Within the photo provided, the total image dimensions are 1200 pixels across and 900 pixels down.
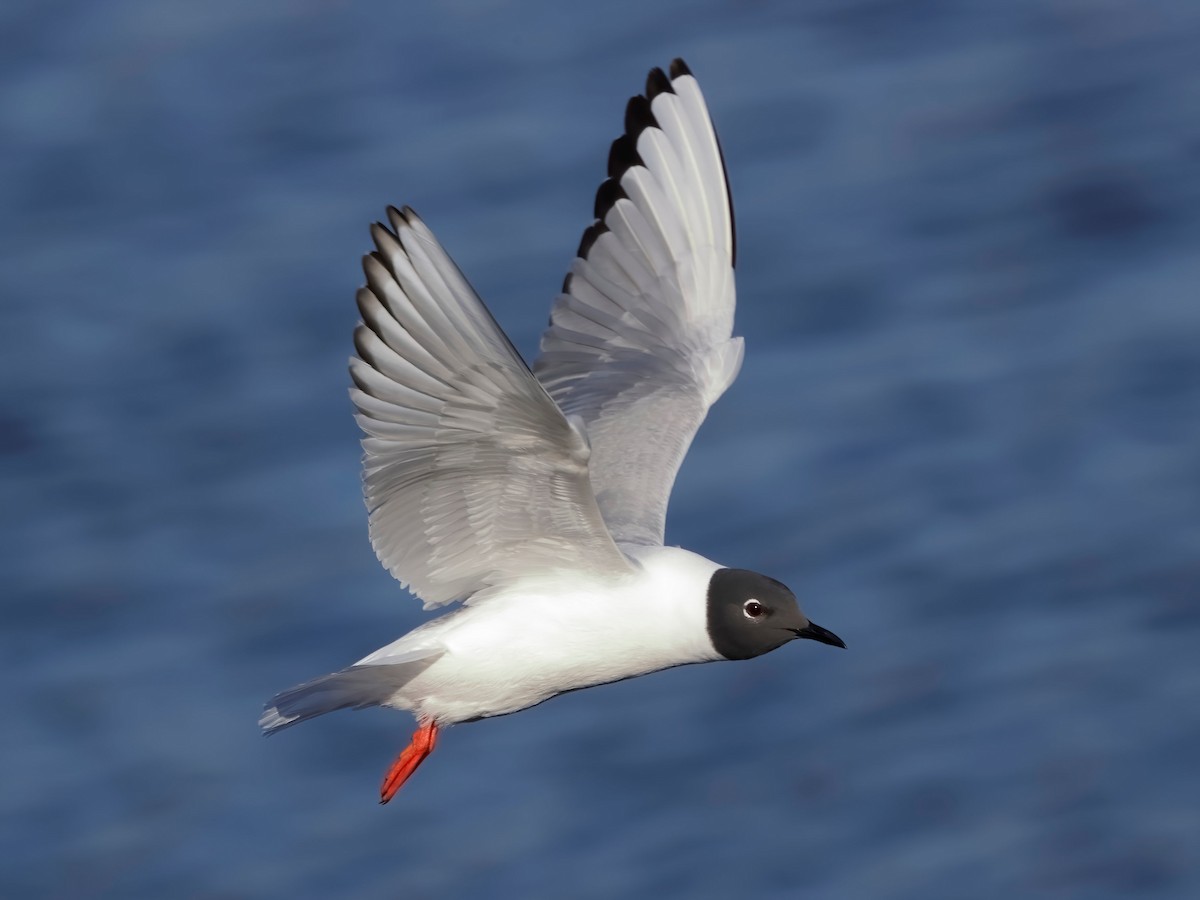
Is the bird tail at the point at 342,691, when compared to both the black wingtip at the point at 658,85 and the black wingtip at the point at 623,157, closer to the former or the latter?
the black wingtip at the point at 623,157

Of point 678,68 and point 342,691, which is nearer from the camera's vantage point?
point 342,691

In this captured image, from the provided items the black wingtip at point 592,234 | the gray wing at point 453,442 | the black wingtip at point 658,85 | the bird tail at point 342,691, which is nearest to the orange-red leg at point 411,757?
the bird tail at point 342,691

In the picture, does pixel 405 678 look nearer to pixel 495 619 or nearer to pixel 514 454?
pixel 495 619

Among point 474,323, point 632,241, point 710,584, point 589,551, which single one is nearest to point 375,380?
point 474,323

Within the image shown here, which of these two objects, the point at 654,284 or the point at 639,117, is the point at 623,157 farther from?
the point at 654,284

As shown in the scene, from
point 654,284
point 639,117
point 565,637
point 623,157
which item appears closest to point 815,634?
point 565,637

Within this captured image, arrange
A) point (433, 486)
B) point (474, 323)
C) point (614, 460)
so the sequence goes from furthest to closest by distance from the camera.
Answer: point (614, 460) < point (433, 486) < point (474, 323)
